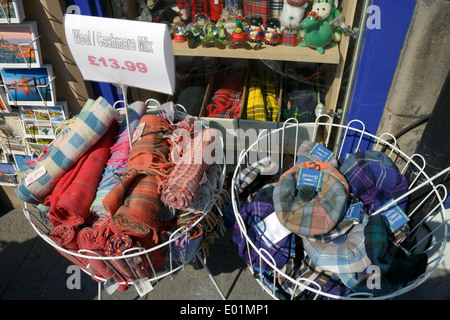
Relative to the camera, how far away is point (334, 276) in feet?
4.53

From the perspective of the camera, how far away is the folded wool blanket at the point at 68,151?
1.40 m

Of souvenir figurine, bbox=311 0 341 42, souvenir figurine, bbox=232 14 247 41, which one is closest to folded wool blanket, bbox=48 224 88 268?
souvenir figurine, bbox=232 14 247 41

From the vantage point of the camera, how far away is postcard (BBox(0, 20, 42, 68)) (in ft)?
5.51

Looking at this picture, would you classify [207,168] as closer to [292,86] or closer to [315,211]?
[315,211]

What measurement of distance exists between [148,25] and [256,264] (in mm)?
1059

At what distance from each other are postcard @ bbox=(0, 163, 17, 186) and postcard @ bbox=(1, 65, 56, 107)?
54cm

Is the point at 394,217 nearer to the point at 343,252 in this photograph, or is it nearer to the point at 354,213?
the point at 354,213

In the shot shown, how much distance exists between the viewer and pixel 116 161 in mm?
1502

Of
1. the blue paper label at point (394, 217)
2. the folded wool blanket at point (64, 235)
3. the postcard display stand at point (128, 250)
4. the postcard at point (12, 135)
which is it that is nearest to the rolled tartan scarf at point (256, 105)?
the postcard display stand at point (128, 250)

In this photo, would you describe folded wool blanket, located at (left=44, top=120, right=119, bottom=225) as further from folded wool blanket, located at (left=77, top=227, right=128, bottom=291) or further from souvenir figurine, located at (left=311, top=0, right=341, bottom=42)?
souvenir figurine, located at (left=311, top=0, right=341, bottom=42)

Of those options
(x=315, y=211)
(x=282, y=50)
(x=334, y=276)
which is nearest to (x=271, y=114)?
(x=282, y=50)

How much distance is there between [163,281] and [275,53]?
1.46 m

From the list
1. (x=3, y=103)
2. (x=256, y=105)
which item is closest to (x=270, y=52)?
(x=256, y=105)

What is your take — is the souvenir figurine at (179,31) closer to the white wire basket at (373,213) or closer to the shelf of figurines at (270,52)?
the shelf of figurines at (270,52)
